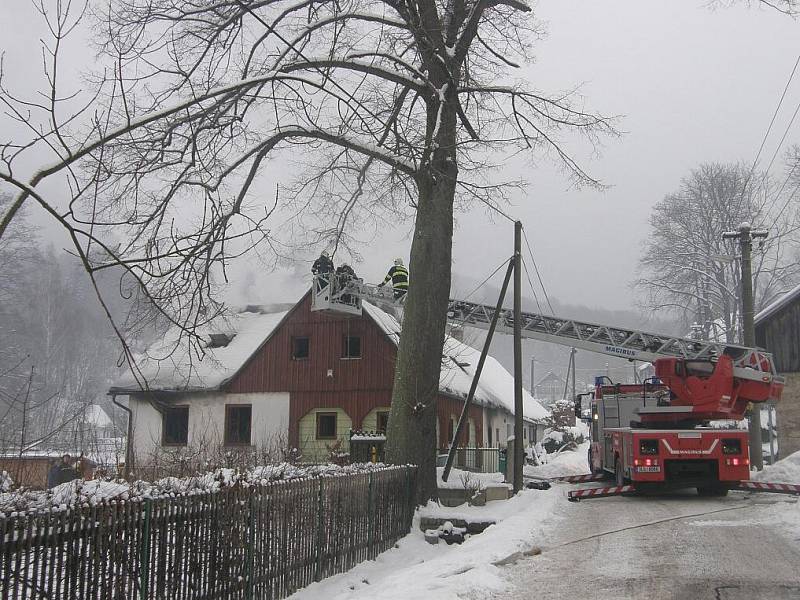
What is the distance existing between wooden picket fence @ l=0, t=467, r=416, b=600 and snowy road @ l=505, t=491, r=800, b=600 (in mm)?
2463

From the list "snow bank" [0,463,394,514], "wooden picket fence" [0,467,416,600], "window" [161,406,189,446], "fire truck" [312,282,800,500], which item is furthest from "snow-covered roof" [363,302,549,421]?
"snow bank" [0,463,394,514]

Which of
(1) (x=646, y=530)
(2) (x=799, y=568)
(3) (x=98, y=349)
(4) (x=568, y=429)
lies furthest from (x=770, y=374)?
(3) (x=98, y=349)

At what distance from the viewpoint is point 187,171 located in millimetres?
12672

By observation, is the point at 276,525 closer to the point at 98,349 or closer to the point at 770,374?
the point at 770,374

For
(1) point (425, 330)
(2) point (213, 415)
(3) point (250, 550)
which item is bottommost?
(3) point (250, 550)

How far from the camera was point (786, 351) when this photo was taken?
26.9 metres

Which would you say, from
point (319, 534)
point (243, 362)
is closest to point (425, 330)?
point (319, 534)

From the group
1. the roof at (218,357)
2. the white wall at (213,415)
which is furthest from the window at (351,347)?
the white wall at (213,415)

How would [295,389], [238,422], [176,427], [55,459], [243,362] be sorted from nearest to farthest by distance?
1. [55,459]
2. [295,389]
3. [238,422]
4. [243,362]
5. [176,427]

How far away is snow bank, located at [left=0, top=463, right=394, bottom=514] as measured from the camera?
18.7 feet

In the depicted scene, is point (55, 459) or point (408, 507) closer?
point (408, 507)

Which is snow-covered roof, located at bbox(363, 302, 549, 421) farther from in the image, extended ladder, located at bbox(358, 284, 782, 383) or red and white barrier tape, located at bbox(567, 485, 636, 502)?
red and white barrier tape, located at bbox(567, 485, 636, 502)

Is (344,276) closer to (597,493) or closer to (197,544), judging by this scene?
(597,493)

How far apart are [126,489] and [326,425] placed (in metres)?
22.6
